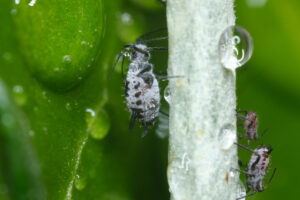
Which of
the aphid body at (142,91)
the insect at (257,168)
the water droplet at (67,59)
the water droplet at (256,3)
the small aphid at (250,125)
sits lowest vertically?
the insect at (257,168)

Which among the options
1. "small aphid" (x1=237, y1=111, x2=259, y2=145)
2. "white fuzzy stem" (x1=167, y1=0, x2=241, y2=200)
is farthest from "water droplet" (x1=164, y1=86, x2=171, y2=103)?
"small aphid" (x1=237, y1=111, x2=259, y2=145)

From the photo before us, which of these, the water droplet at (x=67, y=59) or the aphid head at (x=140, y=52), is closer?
the water droplet at (x=67, y=59)

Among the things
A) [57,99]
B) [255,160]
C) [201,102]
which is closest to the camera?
[201,102]

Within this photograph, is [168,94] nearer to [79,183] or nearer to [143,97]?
[143,97]

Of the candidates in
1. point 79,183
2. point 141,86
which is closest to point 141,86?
point 141,86

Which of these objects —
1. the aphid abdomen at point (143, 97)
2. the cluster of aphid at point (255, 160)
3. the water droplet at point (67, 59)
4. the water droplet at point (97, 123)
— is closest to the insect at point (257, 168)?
the cluster of aphid at point (255, 160)

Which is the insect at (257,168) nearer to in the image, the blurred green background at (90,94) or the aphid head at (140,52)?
the blurred green background at (90,94)
